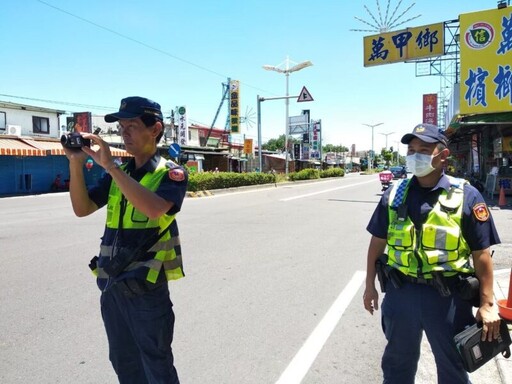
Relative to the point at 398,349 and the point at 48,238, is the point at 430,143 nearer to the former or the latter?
the point at 398,349

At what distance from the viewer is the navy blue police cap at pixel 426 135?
7.94 feet

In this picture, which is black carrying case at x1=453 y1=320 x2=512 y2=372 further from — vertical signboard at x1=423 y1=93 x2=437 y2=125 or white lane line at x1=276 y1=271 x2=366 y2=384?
vertical signboard at x1=423 y1=93 x2=437 y2=125

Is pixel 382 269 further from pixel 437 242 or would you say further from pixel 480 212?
pixel 480 212

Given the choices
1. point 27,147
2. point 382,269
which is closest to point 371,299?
point 382,269

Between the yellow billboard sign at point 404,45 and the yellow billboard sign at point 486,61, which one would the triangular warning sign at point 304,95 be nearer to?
the yellow billboard sign at point 404,45

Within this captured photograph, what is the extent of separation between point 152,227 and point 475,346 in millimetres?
1729

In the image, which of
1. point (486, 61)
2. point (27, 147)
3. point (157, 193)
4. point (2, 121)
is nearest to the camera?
point (157, 193)

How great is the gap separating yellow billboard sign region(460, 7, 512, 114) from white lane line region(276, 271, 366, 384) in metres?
13.1

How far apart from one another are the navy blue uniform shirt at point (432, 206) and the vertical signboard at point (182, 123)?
31665 millimetres

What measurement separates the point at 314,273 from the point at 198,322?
94.0 inches

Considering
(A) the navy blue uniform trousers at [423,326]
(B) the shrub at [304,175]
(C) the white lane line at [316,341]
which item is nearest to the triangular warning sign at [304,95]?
(B) the shrub at [304,175]

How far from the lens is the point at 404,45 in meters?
19.1

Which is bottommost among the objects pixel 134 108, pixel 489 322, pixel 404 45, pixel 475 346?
pixel 475 346

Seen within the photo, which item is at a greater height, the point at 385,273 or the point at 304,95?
the point at 304,95
